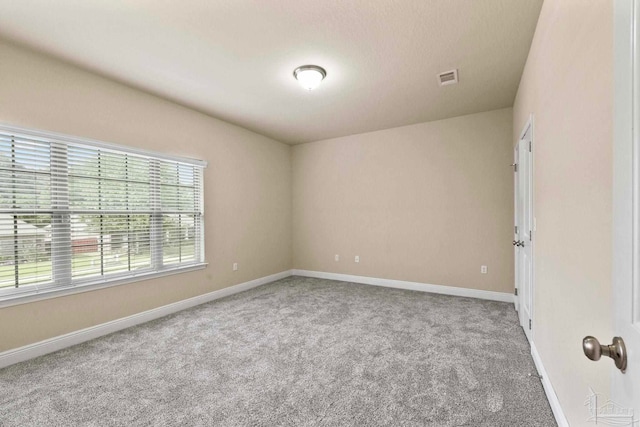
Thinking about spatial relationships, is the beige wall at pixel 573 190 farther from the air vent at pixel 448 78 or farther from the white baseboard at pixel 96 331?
the white baseboard at pixel 96 331

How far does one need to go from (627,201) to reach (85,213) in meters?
3.72

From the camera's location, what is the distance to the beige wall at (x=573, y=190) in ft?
3.57

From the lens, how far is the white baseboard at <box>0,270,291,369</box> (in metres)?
2.43

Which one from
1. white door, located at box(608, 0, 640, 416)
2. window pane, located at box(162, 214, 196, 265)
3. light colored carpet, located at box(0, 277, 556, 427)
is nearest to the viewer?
white door, located at box(608, 0, 640, 416)

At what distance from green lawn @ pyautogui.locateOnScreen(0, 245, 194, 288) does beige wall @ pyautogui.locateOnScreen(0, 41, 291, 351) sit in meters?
0.21

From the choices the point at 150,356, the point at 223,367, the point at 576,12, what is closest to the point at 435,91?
the point at 576,12

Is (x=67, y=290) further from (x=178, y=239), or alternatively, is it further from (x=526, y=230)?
(x=526, y=230)

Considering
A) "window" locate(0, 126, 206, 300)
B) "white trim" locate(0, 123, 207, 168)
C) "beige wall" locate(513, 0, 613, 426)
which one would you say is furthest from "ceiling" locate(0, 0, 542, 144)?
"window" locate(0, 126, 206, 300)

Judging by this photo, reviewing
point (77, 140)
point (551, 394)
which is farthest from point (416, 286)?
point (77, 140)

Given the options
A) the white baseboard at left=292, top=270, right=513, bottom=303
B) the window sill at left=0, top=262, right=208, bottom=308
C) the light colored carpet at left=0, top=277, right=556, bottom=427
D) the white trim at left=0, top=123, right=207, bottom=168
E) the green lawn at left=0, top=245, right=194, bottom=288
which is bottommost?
the light colored carpet at left=0, top=277, right=556, bottom=427

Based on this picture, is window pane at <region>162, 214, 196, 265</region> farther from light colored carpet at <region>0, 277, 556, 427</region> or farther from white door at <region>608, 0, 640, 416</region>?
white door at <region>608, 0, 640, 416</region>

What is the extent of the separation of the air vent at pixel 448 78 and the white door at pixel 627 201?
258cm

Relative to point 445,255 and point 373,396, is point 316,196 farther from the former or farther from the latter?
point 373,396

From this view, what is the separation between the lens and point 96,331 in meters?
2.92
